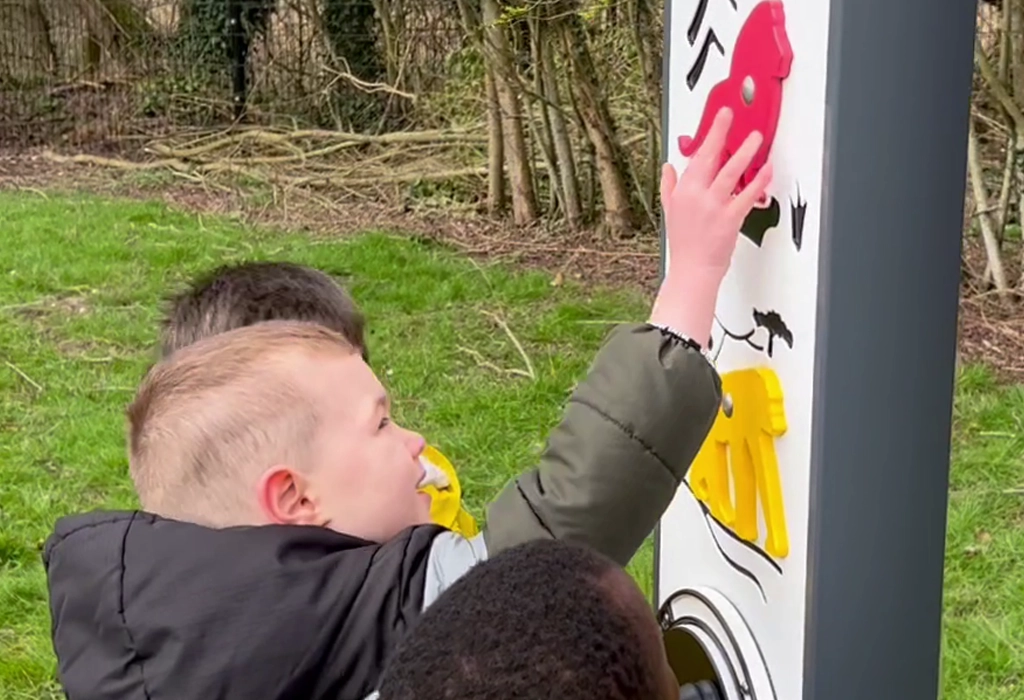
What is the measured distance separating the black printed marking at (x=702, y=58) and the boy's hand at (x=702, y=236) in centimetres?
11

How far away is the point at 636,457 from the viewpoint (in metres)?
1.15

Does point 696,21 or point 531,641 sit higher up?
point 696,21

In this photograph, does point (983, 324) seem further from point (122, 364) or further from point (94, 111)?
point (94, 111)

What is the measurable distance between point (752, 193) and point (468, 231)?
222 inches

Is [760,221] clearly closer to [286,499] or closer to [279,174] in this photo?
[286,499]

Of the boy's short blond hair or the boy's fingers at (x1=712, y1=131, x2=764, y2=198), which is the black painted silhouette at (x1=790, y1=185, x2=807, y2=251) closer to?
the boy's fingers at (x1=712, y1=131, x2=764, y2=198)

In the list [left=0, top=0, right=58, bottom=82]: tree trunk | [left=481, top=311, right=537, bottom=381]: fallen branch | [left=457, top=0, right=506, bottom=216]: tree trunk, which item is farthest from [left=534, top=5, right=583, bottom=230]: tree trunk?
[left=0, top=0, right=58, bottom=82]: tree trunk

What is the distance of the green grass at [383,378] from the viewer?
2.98m

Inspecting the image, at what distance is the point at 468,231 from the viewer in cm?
676

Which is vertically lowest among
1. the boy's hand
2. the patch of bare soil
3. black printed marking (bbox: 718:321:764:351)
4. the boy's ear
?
the patch of bare soil

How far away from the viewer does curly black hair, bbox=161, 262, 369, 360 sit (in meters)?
1.74

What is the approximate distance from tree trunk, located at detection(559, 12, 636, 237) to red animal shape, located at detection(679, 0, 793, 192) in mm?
4480

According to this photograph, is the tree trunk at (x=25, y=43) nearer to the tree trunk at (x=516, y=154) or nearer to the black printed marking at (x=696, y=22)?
the tree trunk at (x=516, y=154)

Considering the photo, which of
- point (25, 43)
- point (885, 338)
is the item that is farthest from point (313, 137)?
point (885, 338)
